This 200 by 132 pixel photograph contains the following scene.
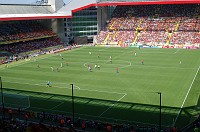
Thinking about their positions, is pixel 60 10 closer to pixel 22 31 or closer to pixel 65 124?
pixel 22 31

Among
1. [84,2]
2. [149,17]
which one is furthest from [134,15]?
[84,2]

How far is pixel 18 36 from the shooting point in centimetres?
6969

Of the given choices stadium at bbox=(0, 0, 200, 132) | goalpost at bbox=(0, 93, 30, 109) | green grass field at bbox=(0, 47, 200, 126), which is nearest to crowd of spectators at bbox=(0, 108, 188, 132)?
stadium at bbox=(0, 0, 200, 132)

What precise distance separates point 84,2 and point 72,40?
1252 cm

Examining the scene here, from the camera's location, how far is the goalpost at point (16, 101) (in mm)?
28703

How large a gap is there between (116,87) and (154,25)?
183ft

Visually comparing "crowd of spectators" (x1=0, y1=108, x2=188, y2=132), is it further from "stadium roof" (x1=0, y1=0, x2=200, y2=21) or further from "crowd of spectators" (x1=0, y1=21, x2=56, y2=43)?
"stadium roof" (x1=0, y1=0, x2=200, y2=21)

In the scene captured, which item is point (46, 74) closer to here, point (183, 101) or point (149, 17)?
point (183, 101)

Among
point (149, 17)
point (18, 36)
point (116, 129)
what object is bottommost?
point (116, 129)

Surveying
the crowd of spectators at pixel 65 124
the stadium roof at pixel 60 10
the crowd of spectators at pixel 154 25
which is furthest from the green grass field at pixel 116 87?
the crowd of spectators at pixel 154 25

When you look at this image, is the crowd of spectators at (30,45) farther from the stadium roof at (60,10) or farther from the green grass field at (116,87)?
the green grass field at (116,87)

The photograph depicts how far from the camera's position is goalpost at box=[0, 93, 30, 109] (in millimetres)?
28703

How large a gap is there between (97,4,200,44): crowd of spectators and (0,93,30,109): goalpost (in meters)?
54.4

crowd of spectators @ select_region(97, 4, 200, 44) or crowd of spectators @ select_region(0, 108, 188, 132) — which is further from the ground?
crowd of spectators @ select_region(97, 4, 200, 44)
